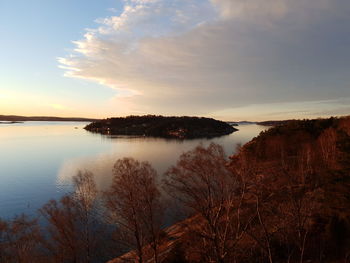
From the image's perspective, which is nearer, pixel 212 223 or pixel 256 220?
pixel 212 223

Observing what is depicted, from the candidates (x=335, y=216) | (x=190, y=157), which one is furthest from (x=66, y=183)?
(x=335, y=216)

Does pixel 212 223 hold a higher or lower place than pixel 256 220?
higher

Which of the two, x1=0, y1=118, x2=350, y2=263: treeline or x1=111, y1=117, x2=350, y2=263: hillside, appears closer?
x1=111, y1=117, x2=350, y2=263: hillside

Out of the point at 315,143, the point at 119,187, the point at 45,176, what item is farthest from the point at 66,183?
the point at 315,143

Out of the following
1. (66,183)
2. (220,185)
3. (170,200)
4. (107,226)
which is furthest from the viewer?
(66,183)

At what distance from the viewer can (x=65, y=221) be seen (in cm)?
1914

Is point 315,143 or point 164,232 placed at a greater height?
point 315,143

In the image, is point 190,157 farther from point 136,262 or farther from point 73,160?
point 73,160

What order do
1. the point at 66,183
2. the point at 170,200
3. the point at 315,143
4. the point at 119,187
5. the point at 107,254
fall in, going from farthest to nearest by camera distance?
the point at 315,143
the point at 66,183
the point at 170,200
the point at 107,254
the point at 119,187

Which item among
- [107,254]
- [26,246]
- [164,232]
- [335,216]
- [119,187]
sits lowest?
[107,254]

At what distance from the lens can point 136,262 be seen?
18594mm

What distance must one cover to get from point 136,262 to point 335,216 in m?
14.2

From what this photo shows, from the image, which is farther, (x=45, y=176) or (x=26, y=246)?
(x=45, y=176)

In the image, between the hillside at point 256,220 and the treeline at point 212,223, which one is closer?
the hillside at point 256,220
